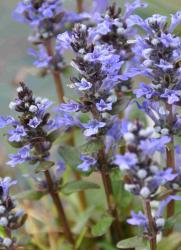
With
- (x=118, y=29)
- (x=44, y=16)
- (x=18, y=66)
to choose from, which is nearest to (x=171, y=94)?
(x=118, y=29)

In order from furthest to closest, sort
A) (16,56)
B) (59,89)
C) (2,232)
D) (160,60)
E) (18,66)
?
(16,56) → (18,66) → (59,89) → (2,232) → (160,60)

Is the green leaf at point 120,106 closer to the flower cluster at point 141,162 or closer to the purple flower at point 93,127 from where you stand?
the purple flower at point 93,127

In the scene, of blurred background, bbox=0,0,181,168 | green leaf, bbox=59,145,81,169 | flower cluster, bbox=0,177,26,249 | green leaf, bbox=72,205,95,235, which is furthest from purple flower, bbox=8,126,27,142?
blurred background, bbox=0,0,181,168

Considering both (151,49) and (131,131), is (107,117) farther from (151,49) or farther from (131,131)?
(131,131)

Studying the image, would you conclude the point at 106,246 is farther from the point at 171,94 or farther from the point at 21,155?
the point at 171,94

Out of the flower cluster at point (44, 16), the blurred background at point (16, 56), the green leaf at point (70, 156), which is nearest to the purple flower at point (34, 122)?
the green leaf at point (70, 156)
